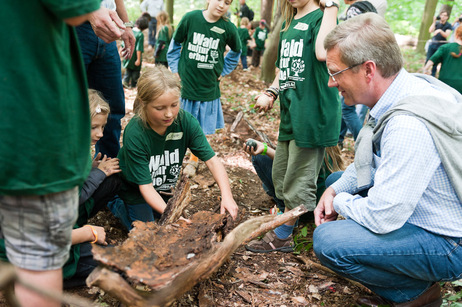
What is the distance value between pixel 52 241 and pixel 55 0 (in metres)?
0.82

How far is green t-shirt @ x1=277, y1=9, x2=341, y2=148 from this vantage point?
9.21 ft

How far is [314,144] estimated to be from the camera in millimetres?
2889

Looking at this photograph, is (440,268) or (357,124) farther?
(357,124)

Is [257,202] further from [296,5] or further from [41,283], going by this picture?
[41,283]

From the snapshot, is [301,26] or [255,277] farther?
[301,26]

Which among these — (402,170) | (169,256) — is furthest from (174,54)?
(402,170)

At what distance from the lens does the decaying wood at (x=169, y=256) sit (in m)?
1.63

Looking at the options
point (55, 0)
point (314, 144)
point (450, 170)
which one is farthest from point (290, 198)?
point (55, 0)

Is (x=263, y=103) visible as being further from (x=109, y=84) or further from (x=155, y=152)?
(x=109, y=84)

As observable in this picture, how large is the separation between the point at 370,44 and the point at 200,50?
2.48 m

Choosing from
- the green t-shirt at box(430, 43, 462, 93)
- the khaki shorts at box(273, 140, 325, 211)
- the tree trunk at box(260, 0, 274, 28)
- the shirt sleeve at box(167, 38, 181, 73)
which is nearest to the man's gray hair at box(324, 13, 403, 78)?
the khaki shorts at box(273, 140, 325, 211)

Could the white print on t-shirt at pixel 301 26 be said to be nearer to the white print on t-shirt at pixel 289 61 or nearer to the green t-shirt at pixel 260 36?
the white print on t-shirt at pixel 289 61

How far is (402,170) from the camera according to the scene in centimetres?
187

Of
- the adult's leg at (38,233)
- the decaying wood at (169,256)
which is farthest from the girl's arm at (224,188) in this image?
the adult's leg at (38,233)
